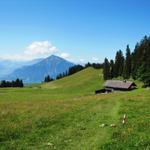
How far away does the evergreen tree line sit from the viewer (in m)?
110

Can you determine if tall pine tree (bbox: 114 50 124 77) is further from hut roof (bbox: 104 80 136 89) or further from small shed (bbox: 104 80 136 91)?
hut roof (bbox: 104 80 136 89)

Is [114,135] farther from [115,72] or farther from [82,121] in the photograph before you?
[115,72]

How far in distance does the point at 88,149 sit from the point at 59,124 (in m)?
8.90

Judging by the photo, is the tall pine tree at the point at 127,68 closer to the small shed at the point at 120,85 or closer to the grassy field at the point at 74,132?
the small shed at the point at 120,85

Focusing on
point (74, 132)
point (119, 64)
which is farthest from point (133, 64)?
point (74, 132)

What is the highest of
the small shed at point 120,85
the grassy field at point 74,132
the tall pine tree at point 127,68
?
the tall pine tree at point 127,68

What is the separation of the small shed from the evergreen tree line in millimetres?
4224

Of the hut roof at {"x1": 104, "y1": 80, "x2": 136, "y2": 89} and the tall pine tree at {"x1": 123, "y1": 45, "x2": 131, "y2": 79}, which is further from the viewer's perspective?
the tall pine tree at {"x1": 123, "y1": 45, "x2": 131, "y2": 79}

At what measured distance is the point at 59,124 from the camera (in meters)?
25.8

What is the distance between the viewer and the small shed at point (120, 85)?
114863 mm

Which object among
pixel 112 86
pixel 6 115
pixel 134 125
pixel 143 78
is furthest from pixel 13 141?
pixel 112 86

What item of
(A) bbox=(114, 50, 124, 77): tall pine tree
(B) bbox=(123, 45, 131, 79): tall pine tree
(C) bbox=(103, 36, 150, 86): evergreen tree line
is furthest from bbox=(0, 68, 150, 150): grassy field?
(A) bbox=(114, 50, 124, 77): tall pine tree

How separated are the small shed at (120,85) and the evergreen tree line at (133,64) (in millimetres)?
4224

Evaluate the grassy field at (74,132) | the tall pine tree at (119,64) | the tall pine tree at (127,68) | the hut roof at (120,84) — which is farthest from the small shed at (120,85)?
the grassy field at (74,132)
